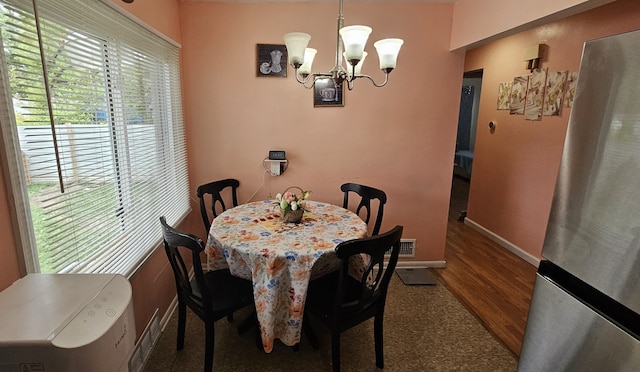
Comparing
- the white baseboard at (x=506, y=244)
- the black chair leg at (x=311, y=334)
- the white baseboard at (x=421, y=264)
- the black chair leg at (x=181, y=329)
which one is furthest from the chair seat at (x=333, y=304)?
the white baseboard at (x=506, y=244)

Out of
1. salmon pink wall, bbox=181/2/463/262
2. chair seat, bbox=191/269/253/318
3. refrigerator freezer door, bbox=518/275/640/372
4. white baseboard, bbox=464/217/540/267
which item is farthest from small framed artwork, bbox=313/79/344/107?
white baseboard, bbox=464/217/540/267

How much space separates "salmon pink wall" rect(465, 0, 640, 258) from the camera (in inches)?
108

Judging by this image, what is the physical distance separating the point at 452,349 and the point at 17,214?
7.68 ft

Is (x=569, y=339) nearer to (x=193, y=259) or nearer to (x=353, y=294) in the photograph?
(x=353, y=294)

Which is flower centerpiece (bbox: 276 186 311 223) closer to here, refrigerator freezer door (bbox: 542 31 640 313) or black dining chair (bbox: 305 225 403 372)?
black dining chair (bbox: 305 225 403 372)

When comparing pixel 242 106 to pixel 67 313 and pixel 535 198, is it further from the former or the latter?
pixel 535 198

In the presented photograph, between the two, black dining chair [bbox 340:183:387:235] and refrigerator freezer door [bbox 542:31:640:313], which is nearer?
refrigerator freezer door [bbox 542:31:640:313]

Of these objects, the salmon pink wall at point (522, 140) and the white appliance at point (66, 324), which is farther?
the salmon pink wall at point (522, 140)

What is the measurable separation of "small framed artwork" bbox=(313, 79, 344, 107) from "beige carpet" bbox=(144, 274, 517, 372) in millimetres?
1800

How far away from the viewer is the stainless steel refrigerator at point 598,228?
106 centimetres

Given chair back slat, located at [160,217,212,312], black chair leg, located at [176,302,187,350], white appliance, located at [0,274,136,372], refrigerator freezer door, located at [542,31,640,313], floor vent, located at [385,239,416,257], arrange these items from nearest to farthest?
1. white appliance, located at [0,274,136,372]
2. refrigerator freezer door, located at [542,31,640,313]
3. chair back slat, located at [160,217,212,312]
4. black chair leg, located at [176,302,187,350]
5. floor vent, located at [385,239,416,257]

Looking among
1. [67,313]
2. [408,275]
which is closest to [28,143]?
[67,313]

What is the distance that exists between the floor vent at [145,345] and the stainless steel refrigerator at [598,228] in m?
2.08

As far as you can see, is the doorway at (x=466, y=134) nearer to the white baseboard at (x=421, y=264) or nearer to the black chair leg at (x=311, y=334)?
the white baseboard at (x=421, y=264)
